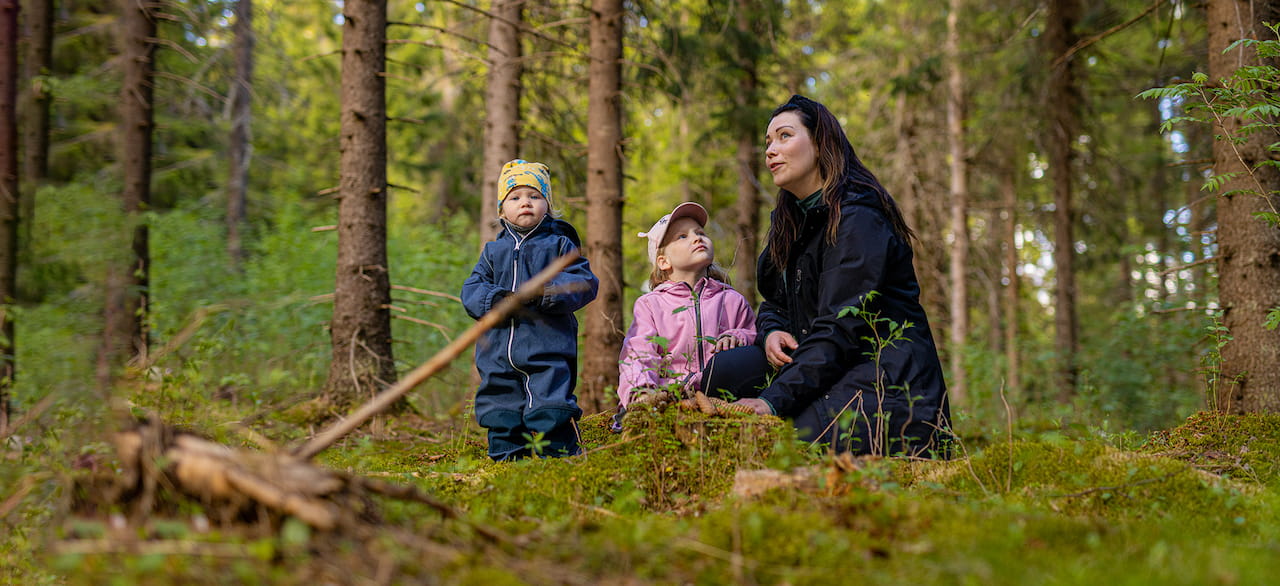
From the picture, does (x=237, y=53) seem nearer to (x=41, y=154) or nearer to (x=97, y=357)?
(x=41, y=154)

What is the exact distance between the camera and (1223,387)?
5816 millimetres

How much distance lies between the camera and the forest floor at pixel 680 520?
7.17 feet

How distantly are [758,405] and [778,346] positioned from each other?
708mm

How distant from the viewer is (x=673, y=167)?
57.3 feet

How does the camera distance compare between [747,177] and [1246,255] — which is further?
[747,177]

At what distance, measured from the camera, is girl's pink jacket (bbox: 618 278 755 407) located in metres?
5.48

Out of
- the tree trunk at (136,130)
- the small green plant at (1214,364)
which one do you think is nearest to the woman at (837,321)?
the small green plant at (1214,364)

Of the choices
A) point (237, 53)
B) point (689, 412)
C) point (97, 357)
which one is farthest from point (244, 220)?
point (689, 412)

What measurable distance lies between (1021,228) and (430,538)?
21.8m

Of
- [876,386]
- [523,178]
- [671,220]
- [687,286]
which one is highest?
[523,178]

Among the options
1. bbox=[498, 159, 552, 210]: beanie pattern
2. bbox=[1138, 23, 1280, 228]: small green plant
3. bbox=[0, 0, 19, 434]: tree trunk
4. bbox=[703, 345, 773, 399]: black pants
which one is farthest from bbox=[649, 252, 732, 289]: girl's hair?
bbox=[0, 0, 19, 434]: tree trunk

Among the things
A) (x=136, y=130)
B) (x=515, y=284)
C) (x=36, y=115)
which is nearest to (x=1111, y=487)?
(x=515, y=284)

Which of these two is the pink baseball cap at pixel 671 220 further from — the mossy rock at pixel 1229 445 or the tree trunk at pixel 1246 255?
the tree trunk at pixel 1246 255

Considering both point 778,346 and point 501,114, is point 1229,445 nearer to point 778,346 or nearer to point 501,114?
point 778,346
